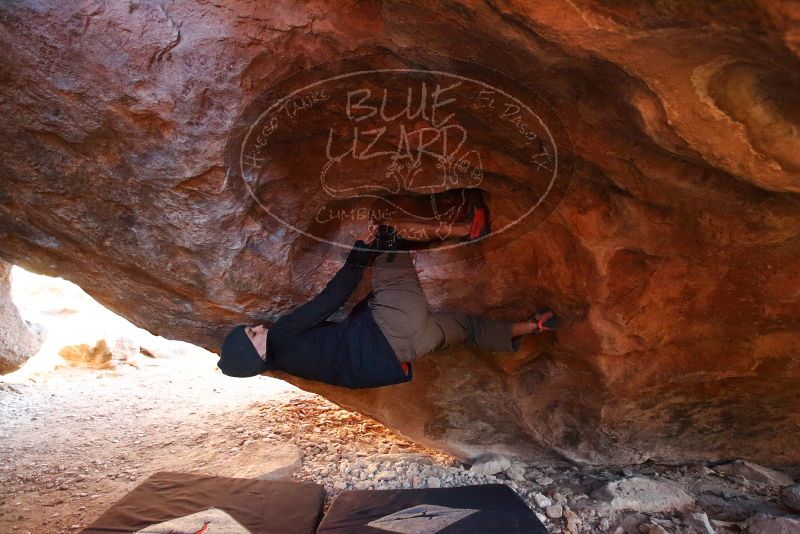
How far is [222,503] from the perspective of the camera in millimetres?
2150

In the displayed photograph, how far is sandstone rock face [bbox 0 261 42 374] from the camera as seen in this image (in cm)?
363

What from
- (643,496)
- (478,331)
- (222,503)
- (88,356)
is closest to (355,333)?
(478,331)

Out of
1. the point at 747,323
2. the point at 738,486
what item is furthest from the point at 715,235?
the point at 738,486

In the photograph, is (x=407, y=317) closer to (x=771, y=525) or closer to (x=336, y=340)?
(x=336, y=340)

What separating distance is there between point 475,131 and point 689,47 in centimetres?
83

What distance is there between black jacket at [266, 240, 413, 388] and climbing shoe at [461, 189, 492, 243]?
1.57ft

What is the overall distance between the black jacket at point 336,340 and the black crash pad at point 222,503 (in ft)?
1.82

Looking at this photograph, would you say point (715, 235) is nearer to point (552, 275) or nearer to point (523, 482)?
point (552, 275)

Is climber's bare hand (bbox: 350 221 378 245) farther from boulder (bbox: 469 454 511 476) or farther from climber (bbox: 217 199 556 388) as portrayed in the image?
boulder (bbox: 469 454 511 476)

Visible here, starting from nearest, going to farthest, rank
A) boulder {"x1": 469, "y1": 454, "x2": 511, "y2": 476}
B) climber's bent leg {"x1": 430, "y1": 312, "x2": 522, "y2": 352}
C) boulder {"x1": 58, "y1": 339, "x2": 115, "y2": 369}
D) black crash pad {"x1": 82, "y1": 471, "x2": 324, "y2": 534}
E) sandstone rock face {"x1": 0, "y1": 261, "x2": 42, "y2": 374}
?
1. black crash pad {"x1": 82, "y1": 471, "x2": 324, "y2": 534}
2. climber's bent leg {"x1": 430, "y1": 312, "x2": 522, "y2": 352}
3. boulder {"x1": 469, "y1": 454, "x2": 511, "y2": 476}
4. sandstone rock face {"x1": 0, "y1": 261, "x2": 42, "y2": 374}
5. boulder {"x1": 58, "y1": 339, "x2": 115, "y2": 369}

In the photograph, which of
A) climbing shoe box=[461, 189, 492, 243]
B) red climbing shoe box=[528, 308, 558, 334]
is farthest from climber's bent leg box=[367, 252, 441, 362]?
red climbing shoe box=[528, 308, 558, 334]

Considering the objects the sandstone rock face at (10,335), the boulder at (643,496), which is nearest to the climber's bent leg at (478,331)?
the boulder at (643,496)

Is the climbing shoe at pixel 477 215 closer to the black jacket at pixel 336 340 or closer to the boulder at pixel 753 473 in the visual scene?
the black jacket at pixel 336 340

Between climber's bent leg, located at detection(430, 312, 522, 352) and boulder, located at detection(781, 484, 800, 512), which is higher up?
climber's bent leg, located at detection(430, 312, 522, 352)
